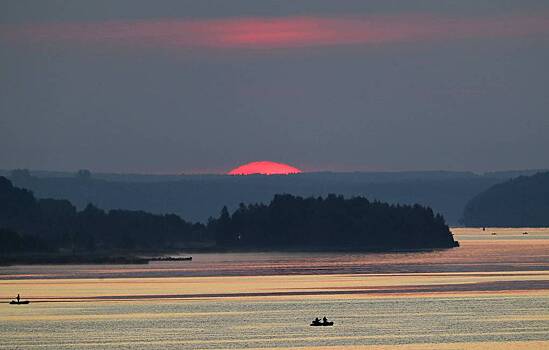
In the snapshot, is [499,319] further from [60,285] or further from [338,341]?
[60,285]

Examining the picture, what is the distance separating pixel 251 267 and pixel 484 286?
188 feet

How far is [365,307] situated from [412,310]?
460cm

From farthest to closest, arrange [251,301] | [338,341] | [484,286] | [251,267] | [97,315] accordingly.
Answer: [251,267] → [484,286] → [251,301] → [97,315] → [338,341]

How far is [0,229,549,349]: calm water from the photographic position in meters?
96.6

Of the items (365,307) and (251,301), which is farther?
(251,301)

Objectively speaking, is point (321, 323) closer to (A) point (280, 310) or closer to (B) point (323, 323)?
(B) point (323, 323)

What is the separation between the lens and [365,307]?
120375 millimetres

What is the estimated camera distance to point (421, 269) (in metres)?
186

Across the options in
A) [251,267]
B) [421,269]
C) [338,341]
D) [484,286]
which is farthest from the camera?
[251,267]

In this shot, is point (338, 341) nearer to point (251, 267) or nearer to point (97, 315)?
point (97, 315)

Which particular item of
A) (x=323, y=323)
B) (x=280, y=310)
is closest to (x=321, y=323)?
(x=323, y=323)

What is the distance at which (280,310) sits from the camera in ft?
390

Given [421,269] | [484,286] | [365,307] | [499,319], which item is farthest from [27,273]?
[499,319]

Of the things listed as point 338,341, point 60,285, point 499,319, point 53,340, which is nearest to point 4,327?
point 53,340
